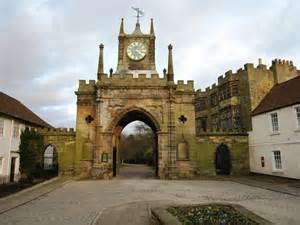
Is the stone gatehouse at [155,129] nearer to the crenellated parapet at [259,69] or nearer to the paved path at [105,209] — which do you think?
the crenellated parapet at [259,69]

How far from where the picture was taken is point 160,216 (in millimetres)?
6895

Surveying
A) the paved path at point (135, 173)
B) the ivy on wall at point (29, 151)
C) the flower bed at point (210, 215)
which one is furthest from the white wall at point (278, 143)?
the ivy on wall at point (29, 151)

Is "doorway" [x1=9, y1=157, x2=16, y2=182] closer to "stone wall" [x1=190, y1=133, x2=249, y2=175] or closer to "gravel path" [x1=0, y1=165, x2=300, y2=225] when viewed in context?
"gravel path" [x1=0, y1=165, x2=300, y2=225]

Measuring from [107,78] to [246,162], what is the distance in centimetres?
1507

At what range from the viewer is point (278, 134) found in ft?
70.4

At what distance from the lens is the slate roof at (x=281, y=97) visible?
67.9ft

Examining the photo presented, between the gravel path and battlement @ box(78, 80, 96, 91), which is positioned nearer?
the gravel path

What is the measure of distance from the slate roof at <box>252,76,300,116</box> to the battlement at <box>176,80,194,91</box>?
633 centimetres

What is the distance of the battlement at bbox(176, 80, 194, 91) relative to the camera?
81.2ft

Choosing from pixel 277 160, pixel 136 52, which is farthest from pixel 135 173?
pixel 277 160

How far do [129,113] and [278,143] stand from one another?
1261 centimetres

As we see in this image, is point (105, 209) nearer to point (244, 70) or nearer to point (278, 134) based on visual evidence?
point (278, 134)

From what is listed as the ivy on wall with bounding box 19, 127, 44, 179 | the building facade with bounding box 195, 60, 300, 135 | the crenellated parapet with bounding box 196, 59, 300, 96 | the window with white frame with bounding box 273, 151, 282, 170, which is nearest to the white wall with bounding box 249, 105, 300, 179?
the window with white frame with bounding box 273, 151, 282, 170

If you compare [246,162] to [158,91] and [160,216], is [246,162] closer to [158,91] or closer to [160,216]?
[158,91]
